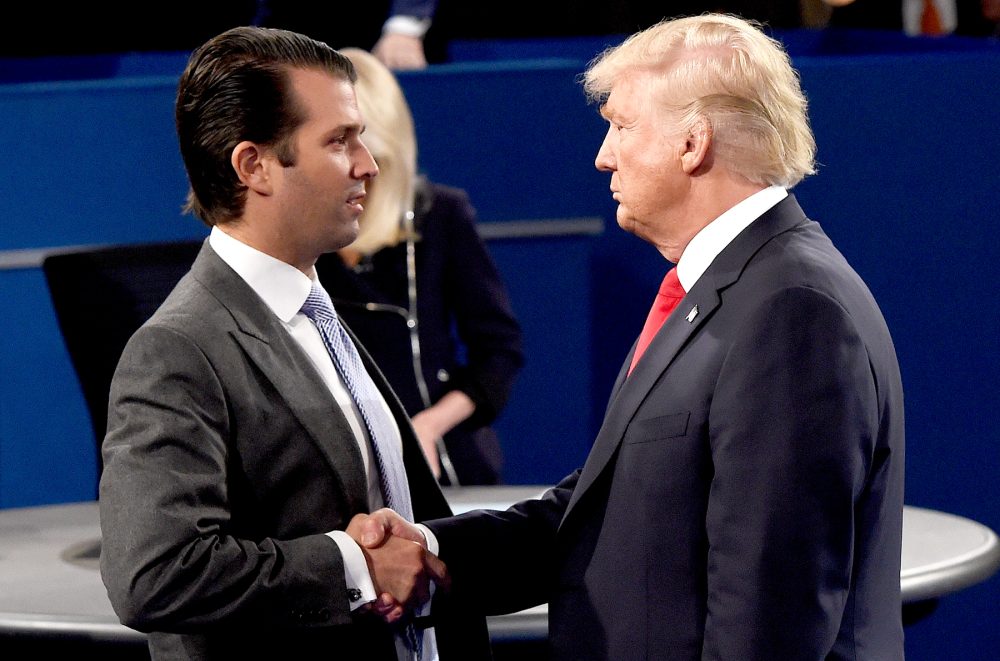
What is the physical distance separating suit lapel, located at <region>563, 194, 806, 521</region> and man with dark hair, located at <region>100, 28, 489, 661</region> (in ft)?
0.88

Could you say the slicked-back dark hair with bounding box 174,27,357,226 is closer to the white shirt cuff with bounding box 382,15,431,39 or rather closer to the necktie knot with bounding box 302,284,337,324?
the necktie knot with bounding box 302,284,337,324

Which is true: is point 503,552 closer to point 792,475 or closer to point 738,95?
point 792,475

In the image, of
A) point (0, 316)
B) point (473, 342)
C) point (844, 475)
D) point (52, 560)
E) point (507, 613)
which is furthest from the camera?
point (0, 316)

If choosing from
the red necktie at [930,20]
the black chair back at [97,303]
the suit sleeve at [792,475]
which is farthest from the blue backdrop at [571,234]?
the suit sleeve at [792,475]

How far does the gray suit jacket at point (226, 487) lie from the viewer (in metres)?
1.51

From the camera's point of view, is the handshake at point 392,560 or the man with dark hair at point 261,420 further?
the handshake at point 392,560

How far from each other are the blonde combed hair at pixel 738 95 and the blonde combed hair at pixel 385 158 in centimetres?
155

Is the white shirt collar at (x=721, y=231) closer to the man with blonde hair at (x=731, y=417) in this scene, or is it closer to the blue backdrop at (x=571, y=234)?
the man with blonde hair at (x=731, y=417)

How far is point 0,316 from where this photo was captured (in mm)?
3885

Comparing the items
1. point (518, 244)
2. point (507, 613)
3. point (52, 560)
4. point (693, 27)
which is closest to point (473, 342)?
point (518, 244)

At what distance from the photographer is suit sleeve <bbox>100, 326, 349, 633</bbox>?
1.50 meters

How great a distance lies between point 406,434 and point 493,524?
0.67 ft

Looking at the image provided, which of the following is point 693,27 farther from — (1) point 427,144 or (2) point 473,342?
(1) point 427,144

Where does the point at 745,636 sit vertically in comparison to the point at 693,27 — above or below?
below
